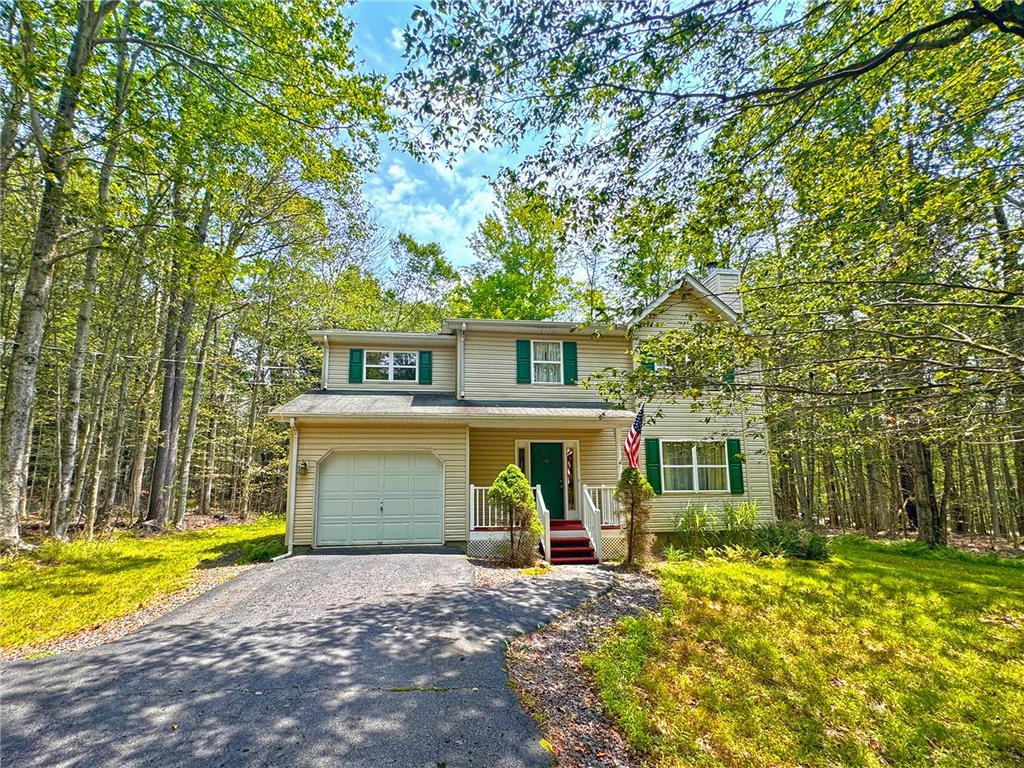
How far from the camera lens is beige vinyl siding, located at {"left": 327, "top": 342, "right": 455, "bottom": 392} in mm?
11883

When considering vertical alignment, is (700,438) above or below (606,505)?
above

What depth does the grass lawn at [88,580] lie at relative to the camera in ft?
16.9

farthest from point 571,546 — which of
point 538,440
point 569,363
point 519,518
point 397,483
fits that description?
point 569,363

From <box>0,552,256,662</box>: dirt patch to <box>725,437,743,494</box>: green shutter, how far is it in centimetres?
1139

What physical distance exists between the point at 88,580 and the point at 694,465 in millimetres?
12553

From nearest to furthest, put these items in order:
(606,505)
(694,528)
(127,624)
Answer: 1. (127,624)
2. (606,505)
3. (694,528)

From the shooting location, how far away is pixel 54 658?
4.29 m

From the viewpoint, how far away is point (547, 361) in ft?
39.8

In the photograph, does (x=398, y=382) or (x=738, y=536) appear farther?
(x=398, y=382)

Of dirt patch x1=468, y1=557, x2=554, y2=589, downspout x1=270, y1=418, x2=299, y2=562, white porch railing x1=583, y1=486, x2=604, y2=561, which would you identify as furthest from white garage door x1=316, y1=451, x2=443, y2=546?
white porch railing x1=583, y1=486, x2=604, y2=561

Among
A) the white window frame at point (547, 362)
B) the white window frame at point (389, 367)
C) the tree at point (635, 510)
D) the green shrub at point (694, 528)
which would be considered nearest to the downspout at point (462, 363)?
the white window frame at point (389, 367)

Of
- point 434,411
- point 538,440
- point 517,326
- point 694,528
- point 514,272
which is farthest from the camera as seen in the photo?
point 514,272

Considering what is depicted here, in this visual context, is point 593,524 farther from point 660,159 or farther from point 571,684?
point 660,159

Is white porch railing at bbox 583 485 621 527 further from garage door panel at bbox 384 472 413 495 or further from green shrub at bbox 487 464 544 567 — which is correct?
garage door panel at bbox 384 472 413 495
